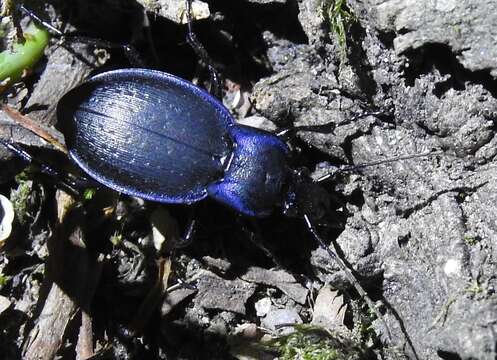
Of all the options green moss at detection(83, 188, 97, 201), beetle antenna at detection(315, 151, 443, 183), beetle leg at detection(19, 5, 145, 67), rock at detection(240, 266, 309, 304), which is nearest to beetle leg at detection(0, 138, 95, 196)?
green moss at detection(83, 188, 97, 201)

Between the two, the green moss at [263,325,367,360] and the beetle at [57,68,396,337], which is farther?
the beetle at [57,68,396,337]

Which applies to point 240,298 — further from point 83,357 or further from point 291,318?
point 83,357

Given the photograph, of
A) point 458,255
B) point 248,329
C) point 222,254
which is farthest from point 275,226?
point 458,255

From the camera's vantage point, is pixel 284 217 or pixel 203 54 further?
pixel 284 217

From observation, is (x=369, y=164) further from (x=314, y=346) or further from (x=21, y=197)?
(x=21, y=197)

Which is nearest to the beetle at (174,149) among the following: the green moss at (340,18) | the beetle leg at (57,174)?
the beetle leg at (57,174)

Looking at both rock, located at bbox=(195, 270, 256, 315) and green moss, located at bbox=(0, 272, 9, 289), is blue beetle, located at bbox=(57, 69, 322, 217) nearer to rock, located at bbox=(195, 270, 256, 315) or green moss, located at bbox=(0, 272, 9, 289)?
rock, located at bbox=(195, 270, 256, 315)

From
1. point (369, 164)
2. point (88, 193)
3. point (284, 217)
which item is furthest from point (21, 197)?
point (369, 164)
